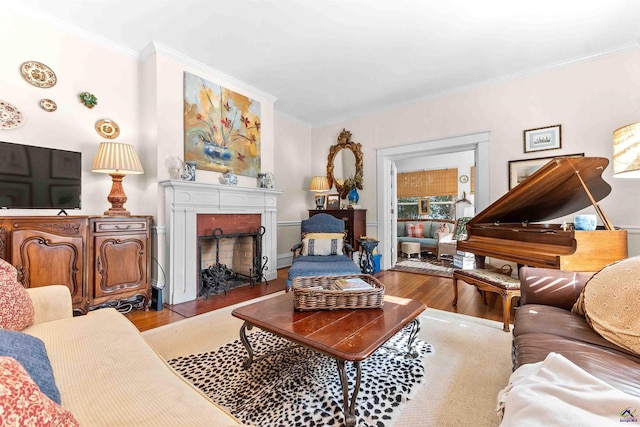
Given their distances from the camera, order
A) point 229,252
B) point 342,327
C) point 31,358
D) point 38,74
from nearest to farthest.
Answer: point 31,358, point 342,327, point 38,74, point 229,252

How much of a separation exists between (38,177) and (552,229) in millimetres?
4546

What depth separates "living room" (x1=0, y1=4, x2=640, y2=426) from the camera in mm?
2555

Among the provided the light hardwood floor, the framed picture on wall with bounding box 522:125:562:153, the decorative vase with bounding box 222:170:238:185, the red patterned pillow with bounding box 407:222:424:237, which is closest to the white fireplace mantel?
the decorative vase with bounding box 222:170:238:185

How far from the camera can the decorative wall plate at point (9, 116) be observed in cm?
234

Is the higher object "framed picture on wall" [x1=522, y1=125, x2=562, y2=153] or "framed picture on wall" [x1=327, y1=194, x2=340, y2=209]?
"framed picture on wall" [x1=522, y1=125, x2=562, y2=153]

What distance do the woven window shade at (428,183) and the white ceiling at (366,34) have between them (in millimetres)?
3636

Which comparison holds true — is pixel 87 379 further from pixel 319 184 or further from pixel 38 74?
pixel 319 184

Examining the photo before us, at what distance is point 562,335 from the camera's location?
1264mm

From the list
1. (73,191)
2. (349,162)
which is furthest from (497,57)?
(73,191)

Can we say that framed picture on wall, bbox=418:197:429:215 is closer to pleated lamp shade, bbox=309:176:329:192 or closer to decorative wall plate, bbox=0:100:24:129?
pleated lamp shade, bbox=309:176:329:192

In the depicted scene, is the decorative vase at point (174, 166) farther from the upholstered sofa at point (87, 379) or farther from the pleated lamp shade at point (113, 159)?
the upholstered sofa at point (87, 379)

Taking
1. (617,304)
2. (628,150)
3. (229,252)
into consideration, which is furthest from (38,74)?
(628,150)

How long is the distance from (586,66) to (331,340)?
13.9ft

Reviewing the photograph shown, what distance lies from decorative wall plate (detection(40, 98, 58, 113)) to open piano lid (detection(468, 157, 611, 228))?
13.9ft
